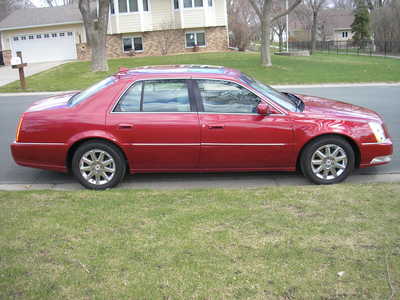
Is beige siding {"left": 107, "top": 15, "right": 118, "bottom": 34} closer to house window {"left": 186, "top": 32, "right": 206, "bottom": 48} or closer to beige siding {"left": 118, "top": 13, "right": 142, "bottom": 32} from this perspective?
beige siding {"left": 118, "top": 13, "right": 142, "bottom": 32}

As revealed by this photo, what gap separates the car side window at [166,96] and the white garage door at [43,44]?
110 ft

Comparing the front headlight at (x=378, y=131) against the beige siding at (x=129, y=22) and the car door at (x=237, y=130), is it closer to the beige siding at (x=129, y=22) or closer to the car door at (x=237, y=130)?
the car door at (x=237, y=130)

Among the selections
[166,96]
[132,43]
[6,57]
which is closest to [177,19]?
[132,43]

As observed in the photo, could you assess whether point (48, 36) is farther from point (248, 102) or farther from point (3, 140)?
point (248, 102)

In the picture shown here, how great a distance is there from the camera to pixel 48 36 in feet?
123

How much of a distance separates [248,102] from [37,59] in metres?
34.9

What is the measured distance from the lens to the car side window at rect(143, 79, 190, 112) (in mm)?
6254

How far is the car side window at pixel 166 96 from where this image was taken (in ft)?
20.5

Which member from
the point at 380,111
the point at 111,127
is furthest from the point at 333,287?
the point at 380,111

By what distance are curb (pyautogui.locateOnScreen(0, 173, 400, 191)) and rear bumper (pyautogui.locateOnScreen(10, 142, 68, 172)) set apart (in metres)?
0.32

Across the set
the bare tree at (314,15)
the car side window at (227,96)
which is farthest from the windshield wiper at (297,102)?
the bare tree at (314,15)

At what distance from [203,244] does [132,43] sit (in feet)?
114

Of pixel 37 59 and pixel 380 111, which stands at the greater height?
pixel 37 59

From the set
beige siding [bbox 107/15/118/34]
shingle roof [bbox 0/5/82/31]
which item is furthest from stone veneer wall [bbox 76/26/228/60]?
shingle roof [bbox 0/5/82/31]
